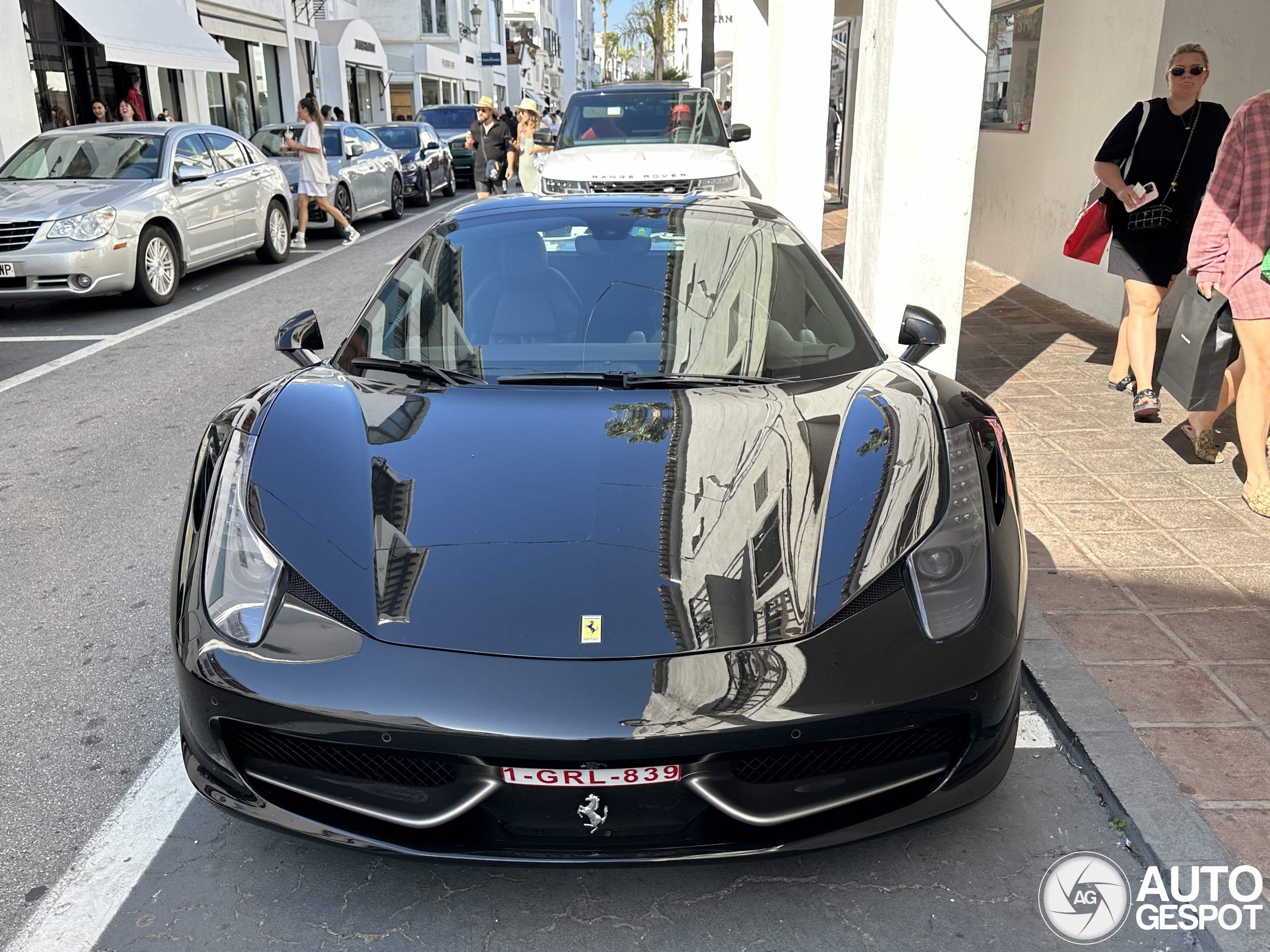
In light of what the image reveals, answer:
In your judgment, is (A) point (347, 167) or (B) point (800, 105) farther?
(A) point (347, 167)

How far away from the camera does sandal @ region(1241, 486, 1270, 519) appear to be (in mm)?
4516

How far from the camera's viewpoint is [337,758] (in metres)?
2.21

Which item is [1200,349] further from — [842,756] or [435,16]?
[435,16]

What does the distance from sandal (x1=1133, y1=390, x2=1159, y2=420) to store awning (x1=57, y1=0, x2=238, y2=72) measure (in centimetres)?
1692

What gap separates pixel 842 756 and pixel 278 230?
39.2 ft

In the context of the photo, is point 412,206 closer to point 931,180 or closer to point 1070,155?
point 1070,155

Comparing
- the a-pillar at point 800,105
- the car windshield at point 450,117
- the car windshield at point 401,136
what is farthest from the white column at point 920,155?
the car windshield at point 450,117

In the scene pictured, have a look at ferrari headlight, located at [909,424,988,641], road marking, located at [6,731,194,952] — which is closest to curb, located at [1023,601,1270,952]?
ferrari headlight, located at [909,424,988,641]

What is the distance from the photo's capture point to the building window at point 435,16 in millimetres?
49394

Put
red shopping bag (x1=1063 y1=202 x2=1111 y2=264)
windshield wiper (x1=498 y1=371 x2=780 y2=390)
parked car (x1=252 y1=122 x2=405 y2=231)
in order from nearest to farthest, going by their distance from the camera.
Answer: windshield wiper (x1=498 y1=371 x2=780 y2=390) < red shopping bag (x1=1063 y1=202 x2=1111 y2=264) < parked car (x1=252 y1=122 x2=405 y2=231)

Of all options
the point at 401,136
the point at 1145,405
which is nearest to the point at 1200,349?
the point at 1145,405

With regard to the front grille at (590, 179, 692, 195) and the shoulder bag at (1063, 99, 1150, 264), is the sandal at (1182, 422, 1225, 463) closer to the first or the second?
the shoulder bag at (1063, 99, 1150, 264)

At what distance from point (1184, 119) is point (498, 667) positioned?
17.0ft

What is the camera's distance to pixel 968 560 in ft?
8.03
